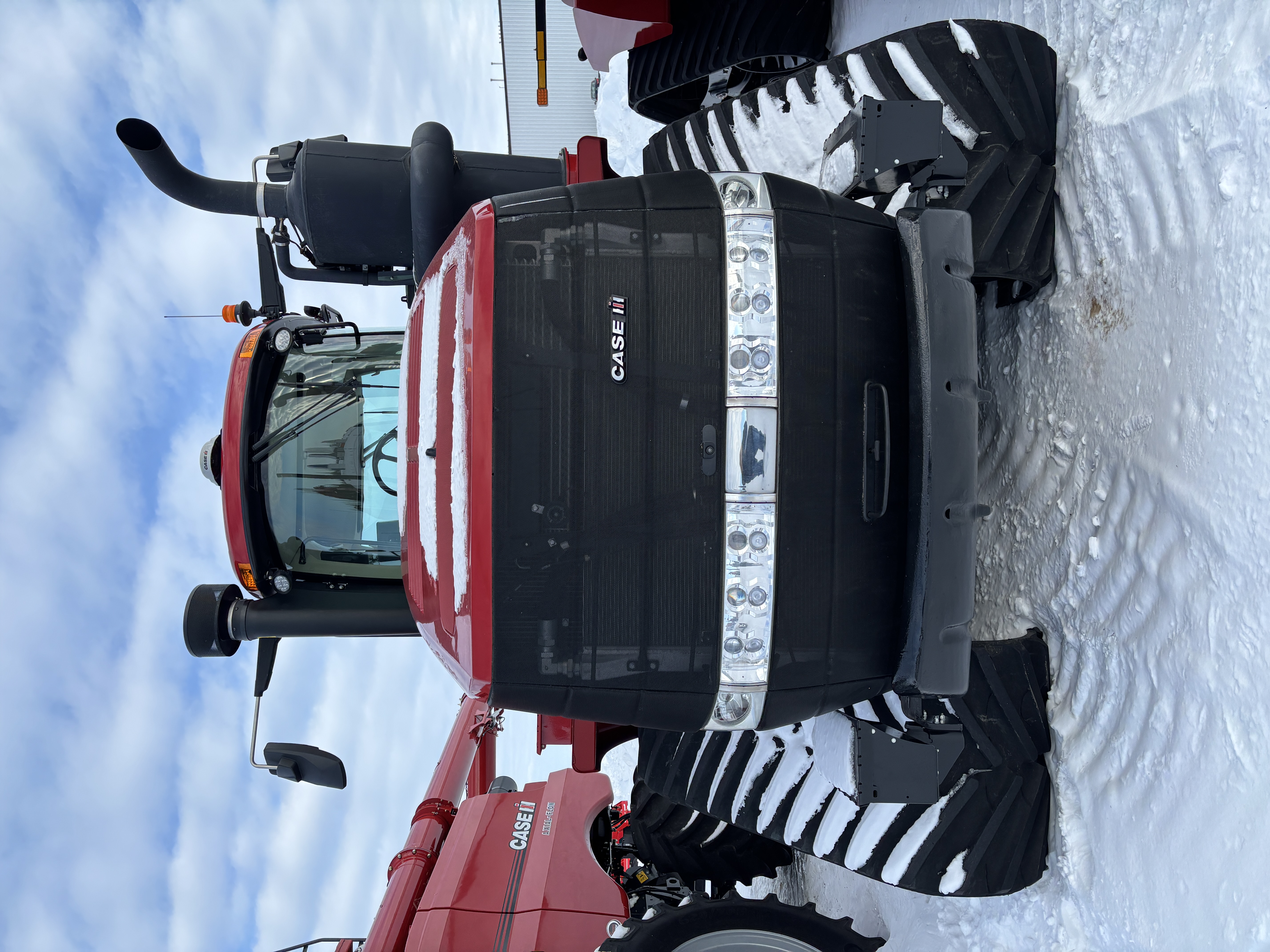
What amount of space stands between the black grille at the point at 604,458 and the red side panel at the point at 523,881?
2449 millimetres

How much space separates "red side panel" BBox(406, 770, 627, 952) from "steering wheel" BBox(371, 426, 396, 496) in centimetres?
221

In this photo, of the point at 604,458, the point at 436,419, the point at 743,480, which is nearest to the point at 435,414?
the point at 436,419

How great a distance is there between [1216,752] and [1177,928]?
442 mm

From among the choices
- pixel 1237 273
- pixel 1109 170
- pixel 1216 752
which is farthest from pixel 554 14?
pixel 1216 752

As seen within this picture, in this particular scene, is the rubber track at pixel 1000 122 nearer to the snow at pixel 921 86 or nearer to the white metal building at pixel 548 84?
the snow at pixel 921 86

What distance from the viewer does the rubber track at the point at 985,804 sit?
7.98 feet

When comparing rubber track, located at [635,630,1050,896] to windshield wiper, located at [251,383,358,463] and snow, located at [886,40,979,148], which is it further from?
windshield wiper, located at [251,383,358,463]

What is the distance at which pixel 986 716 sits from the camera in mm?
2473

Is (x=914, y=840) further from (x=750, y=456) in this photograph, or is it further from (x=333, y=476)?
(x=333, y=476)

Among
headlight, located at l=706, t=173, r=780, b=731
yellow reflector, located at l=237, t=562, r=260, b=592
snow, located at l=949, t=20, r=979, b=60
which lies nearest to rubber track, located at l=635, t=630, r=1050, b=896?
headlight, located at l=706, t=173, r=780, b=731

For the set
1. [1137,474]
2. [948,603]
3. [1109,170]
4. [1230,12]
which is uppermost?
[1230,12]

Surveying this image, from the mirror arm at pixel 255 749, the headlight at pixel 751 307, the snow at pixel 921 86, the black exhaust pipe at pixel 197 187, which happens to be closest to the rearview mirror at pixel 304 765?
the mirror arm at pixel 255 749

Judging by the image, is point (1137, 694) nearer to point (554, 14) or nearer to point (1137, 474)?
point (1137, 474)

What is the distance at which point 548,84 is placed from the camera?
9484 millimetres
